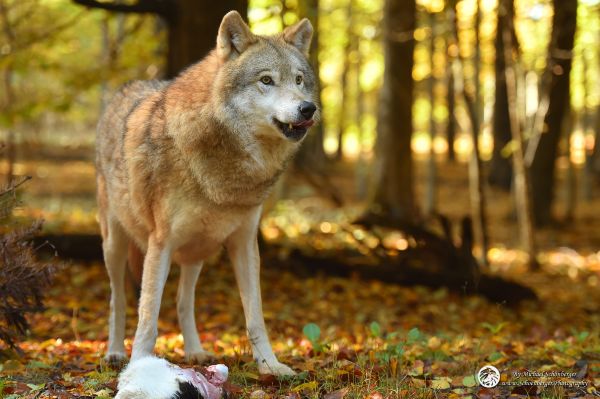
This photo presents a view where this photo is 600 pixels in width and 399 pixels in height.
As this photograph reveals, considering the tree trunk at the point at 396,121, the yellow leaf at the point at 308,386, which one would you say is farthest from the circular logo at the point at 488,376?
the tree trunk at the point at 396,121

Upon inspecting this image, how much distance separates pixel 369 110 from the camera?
51438mm

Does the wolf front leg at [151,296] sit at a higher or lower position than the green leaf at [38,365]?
higher

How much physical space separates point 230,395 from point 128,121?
2.61 meters

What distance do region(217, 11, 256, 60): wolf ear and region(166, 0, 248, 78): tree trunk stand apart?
5215 mm

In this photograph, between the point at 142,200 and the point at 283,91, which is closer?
the point at 283,91

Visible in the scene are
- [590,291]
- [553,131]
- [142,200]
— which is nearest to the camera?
[142,200]

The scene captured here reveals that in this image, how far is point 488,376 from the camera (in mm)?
4902

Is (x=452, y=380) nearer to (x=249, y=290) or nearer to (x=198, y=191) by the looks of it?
(x=249, y=290)

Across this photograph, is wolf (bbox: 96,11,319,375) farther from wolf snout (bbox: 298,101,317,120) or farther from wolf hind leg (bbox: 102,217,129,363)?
wolf hind leg (bbox: 102,217,129,363)

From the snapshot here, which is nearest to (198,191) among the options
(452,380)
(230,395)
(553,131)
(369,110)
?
(230,395)

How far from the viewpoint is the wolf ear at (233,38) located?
5254 millimetres

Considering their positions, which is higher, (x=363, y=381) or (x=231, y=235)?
(x=231, y=235)

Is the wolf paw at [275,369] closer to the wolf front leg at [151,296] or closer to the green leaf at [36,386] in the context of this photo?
the wolf front leg at [151,296]

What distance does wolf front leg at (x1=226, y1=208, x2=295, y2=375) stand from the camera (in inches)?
214
